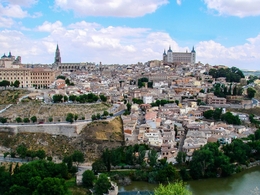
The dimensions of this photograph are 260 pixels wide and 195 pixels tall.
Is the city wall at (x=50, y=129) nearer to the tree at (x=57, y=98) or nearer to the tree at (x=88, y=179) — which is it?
the tree at (x=57, y=98)

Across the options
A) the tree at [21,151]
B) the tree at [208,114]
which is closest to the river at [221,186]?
the tree at [21,151]

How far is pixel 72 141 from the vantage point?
1581 cm

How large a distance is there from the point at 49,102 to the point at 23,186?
996 centimetres

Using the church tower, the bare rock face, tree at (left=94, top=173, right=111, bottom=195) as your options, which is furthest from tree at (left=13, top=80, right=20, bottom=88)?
the church tower

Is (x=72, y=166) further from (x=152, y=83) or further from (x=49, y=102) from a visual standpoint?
(x=152, y=83)

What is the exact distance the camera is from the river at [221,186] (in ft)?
38.3

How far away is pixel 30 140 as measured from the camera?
15.7 m

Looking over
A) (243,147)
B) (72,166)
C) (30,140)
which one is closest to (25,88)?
(30,140)

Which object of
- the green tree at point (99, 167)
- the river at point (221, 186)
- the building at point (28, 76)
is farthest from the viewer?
the building at point (28, 76)

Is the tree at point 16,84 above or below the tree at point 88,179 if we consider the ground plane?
above

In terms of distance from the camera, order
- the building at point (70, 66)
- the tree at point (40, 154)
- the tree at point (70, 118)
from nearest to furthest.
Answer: the tree at point (40, 154)
the tree at point (70, 118)
the building at point (70, 66)

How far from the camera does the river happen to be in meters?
11.7

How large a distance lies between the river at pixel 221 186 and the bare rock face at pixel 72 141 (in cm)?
333

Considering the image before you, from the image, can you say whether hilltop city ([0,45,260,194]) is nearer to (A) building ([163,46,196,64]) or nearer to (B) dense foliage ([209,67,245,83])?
(B) dense foliage ([209,67,245,83])
